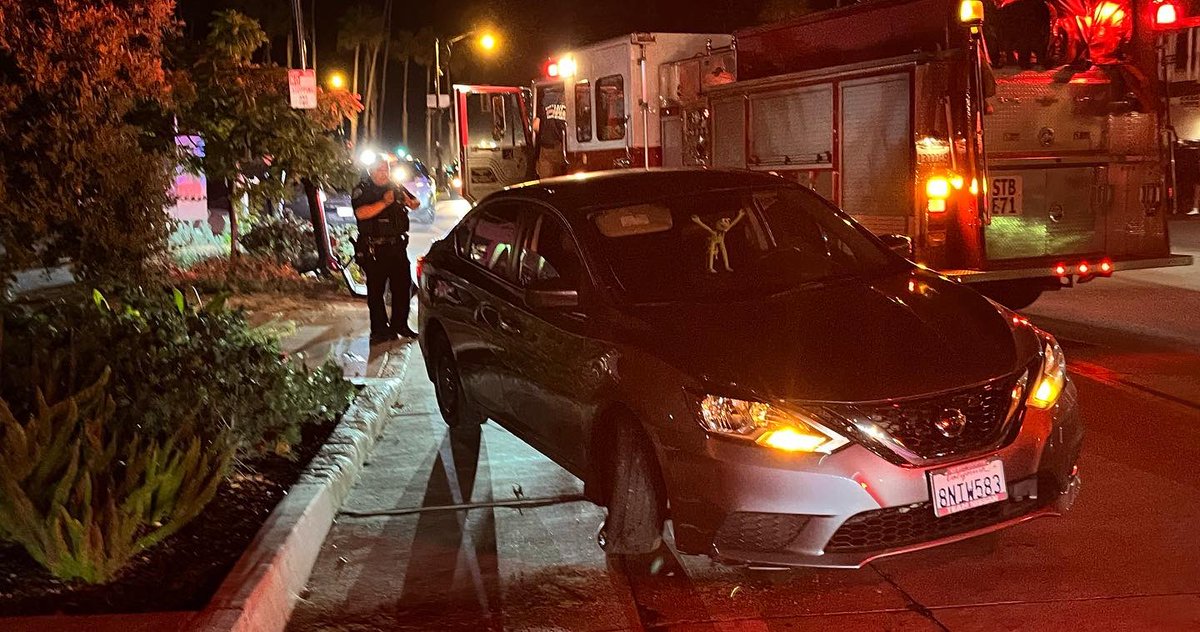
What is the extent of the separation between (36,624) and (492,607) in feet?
5.26

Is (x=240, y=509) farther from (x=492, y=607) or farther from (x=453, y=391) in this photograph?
(x=453, y=391)

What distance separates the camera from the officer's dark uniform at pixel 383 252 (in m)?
9.86

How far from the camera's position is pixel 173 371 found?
20.9 ft

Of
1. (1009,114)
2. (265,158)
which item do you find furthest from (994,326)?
(265,158)

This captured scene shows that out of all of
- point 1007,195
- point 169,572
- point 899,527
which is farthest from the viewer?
point 1007,195

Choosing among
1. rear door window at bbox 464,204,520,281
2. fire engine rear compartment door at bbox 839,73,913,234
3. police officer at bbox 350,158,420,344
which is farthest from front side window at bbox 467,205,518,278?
fire engine rear compartment door at bbox 839,73,913,234

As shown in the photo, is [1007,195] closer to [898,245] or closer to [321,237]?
[898,245]

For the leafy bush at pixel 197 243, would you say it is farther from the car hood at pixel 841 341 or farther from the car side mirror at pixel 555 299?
the car hood at pixel 841 341

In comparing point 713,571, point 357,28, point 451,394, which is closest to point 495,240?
point 451,394

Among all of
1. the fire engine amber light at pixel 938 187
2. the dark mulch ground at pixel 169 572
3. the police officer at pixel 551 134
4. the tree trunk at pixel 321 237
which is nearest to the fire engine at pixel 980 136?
the fire engine amber light at pixel 938 187

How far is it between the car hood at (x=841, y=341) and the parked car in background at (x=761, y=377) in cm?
1

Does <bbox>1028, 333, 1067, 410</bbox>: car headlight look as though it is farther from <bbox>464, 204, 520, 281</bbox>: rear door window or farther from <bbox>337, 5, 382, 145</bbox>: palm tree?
<bbox>337, 5, 382, 145</bbox>: palm tree

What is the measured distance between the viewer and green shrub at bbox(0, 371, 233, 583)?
14.5 ft

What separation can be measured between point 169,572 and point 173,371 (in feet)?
6.11
